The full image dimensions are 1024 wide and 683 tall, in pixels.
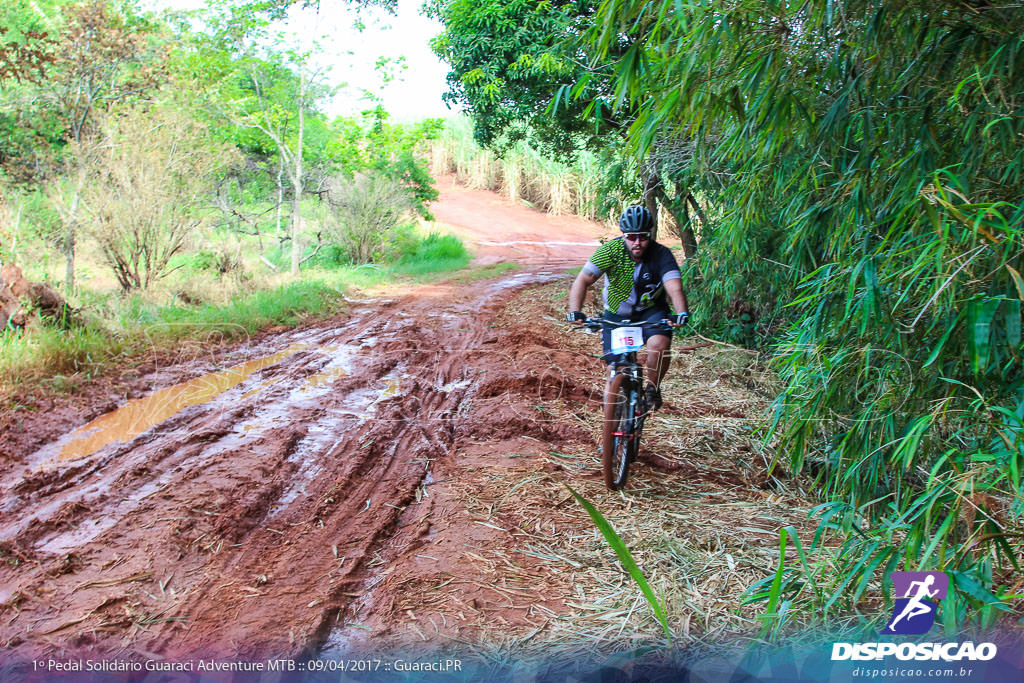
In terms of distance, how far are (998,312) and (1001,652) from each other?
121 centimetres

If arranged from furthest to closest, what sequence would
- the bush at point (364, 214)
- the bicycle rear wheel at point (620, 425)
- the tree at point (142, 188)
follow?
the bush at point (364, 214)
the tree at point (142, 188)
the bicycle rear wheel at point (620, 425)

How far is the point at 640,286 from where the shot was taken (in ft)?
16.2

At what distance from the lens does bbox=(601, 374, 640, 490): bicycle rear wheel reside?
14.5ft

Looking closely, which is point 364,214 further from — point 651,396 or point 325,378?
point 651,396

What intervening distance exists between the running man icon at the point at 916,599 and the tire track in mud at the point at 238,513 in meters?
2.20

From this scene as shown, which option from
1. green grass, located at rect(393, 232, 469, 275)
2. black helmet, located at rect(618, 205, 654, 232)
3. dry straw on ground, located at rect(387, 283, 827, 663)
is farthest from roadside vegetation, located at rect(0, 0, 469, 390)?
black helmet, located at rect(618, 205, 654, 232)

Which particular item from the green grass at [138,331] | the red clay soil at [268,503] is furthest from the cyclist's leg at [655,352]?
the green grass at [138,331]

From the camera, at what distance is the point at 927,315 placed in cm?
298

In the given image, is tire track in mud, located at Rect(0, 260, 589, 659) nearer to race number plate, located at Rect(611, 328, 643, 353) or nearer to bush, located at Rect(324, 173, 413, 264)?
race number plate, located at Rect(611, 328, 643, 353)

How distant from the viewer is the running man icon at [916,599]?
2.29 metres

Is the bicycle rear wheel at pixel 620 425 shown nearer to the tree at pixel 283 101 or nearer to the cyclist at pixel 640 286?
the cyclist at pixel 640 286

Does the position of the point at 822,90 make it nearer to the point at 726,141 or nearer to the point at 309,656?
the point at 726,141

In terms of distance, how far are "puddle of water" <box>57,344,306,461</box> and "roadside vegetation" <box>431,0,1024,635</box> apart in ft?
14.5

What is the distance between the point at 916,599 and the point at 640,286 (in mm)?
2918
